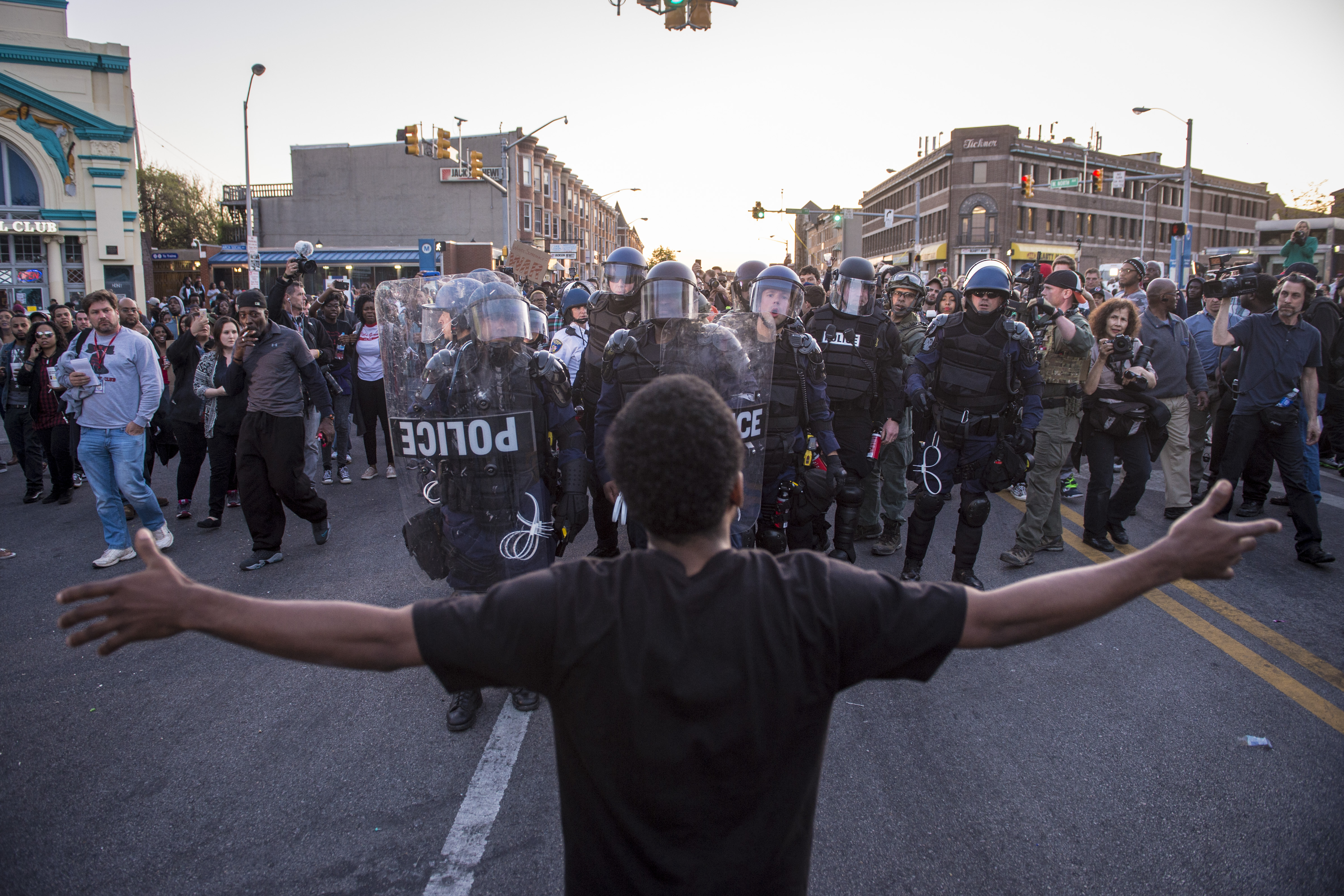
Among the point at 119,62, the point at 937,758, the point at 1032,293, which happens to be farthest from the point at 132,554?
the point at 119,62

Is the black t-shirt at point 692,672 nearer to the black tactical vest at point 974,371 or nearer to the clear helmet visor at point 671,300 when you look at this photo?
the clear helmet visor at point 671,300

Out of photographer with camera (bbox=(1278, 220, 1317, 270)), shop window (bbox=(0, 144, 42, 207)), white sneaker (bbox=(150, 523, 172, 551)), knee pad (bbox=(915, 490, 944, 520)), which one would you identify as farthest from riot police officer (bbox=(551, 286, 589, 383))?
shop window (bbox=(0, 144, 42, 207))

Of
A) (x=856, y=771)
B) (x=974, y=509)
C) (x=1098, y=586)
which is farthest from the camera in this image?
(x=974, y=509)

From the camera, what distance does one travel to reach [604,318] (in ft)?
20.2

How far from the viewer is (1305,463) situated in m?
5.82

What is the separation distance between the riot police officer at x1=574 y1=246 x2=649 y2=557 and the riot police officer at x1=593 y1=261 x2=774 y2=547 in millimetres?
1083

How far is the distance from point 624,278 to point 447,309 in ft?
8.70

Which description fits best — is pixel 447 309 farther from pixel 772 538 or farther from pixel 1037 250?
pixel 1037 250

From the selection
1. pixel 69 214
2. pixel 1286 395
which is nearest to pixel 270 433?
pixel 1286 395

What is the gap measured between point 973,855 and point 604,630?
2.06 metres

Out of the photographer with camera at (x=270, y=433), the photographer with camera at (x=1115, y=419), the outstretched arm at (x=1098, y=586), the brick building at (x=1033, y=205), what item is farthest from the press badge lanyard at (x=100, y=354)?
the brick building at (x=1033, y=205)

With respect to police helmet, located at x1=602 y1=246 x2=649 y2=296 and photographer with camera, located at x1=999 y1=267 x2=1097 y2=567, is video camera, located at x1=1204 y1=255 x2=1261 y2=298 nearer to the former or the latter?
photographer with camera, located at x1=999 y1=267 x2=1097 y2=567

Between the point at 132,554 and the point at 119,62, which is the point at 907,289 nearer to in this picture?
the point at 132,554

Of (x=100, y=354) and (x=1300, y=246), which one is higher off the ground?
(x=1300, y=246)
